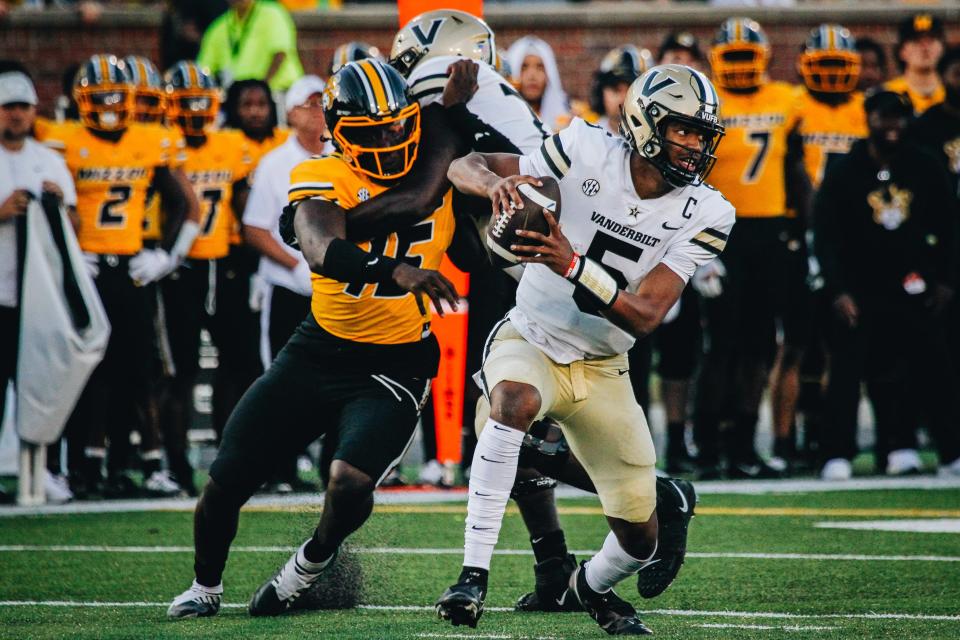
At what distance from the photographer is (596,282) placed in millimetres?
4961

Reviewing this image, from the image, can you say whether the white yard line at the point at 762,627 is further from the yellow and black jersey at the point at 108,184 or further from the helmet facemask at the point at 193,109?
the helmet facemask at the point at 193,109

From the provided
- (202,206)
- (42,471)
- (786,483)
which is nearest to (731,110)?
(786,483)

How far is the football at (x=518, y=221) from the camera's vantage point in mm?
4922

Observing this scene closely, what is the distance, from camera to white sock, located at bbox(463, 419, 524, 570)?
4984mm

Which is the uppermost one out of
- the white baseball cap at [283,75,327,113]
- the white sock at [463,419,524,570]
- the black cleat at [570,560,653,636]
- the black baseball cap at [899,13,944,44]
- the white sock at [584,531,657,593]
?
the black baseball cap at [899,13,944,44]

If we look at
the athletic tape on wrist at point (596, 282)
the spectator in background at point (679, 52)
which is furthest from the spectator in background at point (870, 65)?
the athletic tape on wrist at point (596, 282)

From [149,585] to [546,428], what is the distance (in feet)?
5.52

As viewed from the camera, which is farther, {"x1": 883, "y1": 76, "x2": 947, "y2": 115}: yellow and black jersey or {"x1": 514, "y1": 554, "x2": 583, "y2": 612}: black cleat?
{"x1": 883, "y1": 76, "x2": 947, "y2": 115}: yellow and black jersey

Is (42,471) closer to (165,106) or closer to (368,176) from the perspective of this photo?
(165,106)

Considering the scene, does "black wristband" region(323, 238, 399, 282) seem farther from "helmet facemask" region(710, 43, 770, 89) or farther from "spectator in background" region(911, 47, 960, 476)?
"spectator in background" region(911, 47, 960, 476)

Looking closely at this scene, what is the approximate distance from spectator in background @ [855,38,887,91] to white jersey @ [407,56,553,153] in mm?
6046

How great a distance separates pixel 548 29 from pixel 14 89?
644 centimetres

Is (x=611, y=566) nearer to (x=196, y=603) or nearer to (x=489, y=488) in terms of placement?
(x=489, y=488)

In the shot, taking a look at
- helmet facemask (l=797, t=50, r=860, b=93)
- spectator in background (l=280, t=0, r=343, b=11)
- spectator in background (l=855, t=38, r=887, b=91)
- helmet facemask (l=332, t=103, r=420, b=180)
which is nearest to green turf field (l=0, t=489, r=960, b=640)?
helmet facemask (l=332, t=103, r=420, b=180)
